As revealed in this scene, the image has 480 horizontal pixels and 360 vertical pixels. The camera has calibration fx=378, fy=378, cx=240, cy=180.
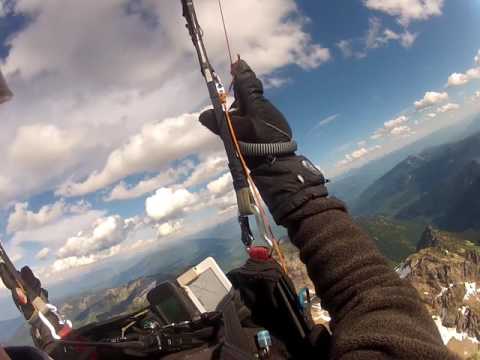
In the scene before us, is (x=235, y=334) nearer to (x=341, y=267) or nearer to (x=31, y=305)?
(x=341, y=267)

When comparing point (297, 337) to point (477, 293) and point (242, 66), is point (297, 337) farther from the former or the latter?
point (477, 293)

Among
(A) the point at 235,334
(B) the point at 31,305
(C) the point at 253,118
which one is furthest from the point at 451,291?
(C) the point at 253,118

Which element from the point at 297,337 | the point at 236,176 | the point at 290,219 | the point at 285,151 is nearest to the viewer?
the point at 290,219

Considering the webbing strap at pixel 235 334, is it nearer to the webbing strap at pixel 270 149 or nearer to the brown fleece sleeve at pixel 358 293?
the brown fleece sleeve at pixel 358 293

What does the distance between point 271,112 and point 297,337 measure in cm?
170

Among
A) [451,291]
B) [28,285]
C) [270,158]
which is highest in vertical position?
[270,158]

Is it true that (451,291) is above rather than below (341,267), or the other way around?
below

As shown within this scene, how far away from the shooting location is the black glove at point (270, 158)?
225 cm

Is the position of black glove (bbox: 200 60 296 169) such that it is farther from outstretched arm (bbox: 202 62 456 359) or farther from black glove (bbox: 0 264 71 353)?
black glove (bbox: 0 264 71 353)

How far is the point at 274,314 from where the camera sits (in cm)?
311

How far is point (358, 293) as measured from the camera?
189 centimetres

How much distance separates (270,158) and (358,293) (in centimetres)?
100

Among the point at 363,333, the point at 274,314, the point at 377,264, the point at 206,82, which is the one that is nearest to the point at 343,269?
the point at 377,264

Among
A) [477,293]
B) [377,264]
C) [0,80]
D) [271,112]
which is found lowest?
[477,293]
